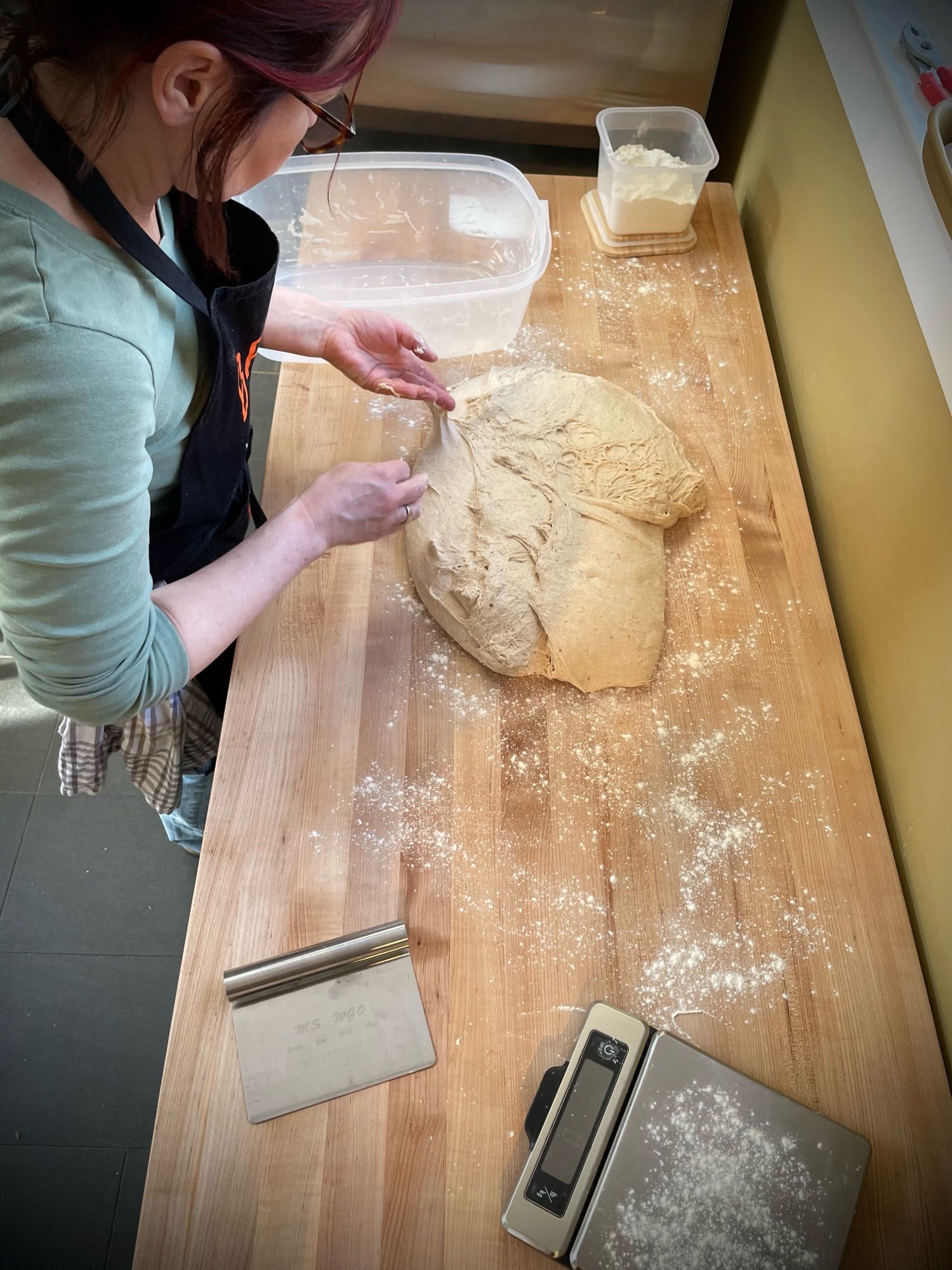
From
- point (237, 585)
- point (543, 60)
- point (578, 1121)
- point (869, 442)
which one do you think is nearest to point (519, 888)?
point (578, 1121)

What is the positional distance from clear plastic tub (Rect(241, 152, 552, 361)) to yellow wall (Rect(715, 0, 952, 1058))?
430mm

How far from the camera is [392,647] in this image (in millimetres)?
1071

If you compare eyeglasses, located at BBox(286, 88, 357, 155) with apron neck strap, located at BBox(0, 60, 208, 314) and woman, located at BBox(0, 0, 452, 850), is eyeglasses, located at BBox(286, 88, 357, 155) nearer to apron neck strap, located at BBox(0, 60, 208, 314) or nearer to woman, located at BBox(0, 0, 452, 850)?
woman, located at BBox(0, 0, 452, 850)

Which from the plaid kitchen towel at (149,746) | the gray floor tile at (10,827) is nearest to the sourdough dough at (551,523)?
the plaid kitchen towel at (149,746)

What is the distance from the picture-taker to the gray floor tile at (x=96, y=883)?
1.58 meters

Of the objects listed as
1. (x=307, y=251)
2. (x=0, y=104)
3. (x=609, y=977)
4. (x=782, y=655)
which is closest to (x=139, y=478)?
(x=0, y=104)

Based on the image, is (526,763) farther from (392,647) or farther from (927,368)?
(927,368)

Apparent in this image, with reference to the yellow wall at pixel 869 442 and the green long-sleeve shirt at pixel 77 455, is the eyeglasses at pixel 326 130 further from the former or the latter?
the yellow wall at pixel 869 442

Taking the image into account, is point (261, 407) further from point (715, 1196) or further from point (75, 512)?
point (715, 1196)

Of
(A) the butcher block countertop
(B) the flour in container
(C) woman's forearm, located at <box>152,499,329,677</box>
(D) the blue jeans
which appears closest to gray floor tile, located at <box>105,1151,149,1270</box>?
(D) the blue jeans

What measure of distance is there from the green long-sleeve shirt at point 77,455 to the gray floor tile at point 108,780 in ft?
3.54

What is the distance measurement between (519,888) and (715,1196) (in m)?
0.33

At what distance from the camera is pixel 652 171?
4.62 feet

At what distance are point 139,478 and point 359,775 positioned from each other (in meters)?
0.44
